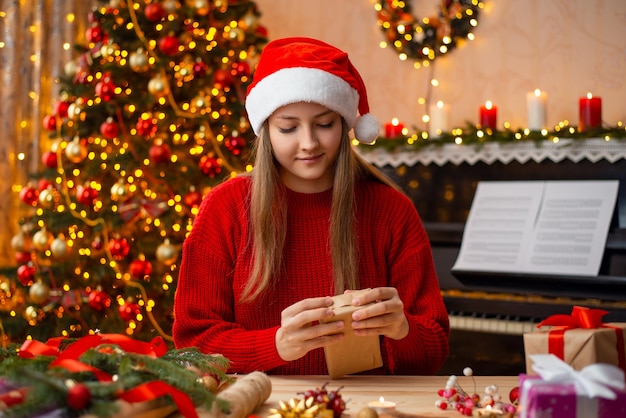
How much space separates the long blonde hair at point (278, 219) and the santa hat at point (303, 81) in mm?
80

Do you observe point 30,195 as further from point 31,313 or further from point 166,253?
point 166,253

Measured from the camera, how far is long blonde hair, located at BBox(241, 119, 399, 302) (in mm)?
1857

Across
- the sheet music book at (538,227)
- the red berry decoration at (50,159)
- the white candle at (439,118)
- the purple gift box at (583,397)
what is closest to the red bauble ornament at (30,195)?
the red berry decoration at (50,159)

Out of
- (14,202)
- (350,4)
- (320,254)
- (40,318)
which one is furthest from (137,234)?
(320,254)

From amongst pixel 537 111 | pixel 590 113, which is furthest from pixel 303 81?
pixel 537 111

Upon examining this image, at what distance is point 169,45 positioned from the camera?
12.9ft

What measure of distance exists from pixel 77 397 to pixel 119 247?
2.99 metres

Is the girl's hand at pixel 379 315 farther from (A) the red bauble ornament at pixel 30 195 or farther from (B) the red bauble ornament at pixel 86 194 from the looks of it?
(A) the red bauble ornament at pixel 30 195

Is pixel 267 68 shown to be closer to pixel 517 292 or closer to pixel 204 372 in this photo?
pixel 204 372

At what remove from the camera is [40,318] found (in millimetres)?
4055

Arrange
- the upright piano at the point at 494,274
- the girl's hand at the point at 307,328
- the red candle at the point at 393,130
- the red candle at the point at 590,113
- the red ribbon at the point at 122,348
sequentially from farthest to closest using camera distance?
1. the red candle at the point at 393,130
2. the red candle at the point at 590,113
3. the upright piano at the point at 494,274
4. the girl's hand at the point at 307,328
5. the red ribbon at the point at 122,348

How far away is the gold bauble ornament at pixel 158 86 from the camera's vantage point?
12.8 feet

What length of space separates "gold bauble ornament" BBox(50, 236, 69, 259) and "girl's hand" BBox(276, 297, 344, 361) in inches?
102

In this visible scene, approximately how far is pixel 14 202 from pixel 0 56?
85 cm
